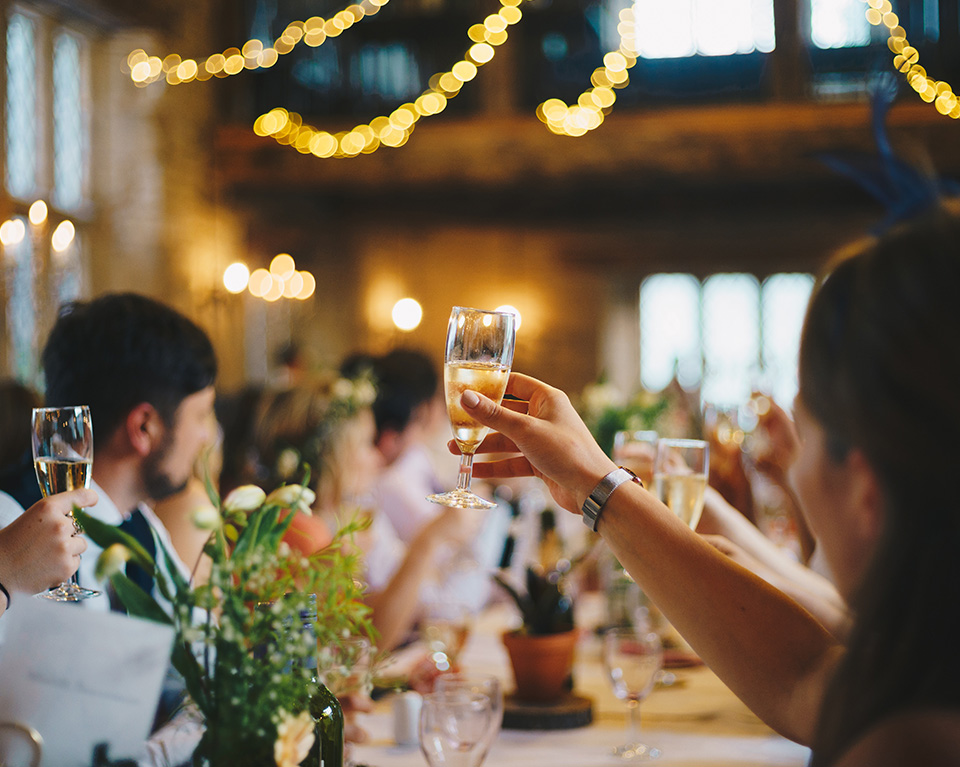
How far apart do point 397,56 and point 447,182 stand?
1797 millimetres

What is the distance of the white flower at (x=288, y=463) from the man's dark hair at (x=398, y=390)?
1316mm

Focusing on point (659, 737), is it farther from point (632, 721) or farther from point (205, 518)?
point (205, 518)

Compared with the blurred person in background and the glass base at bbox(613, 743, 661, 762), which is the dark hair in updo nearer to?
the glass base at bbox(613, 743, 661, 762)

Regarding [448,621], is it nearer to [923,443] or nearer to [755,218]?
[923,443]

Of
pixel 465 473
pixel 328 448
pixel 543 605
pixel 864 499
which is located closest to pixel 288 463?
pixel 328 448

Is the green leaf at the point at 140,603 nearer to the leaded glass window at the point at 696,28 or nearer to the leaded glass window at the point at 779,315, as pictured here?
the leaded glass window at the point at 696,28

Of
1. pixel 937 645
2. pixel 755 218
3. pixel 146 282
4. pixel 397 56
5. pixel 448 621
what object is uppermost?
pixel 397 56

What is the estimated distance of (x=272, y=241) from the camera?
28.3ft

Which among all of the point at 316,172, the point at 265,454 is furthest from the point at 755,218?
the point at 265,454

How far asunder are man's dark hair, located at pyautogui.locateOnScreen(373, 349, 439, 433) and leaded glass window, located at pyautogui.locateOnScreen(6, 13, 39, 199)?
304cm

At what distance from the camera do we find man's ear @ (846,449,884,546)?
0.81 metres

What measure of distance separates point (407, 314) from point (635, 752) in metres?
7.74

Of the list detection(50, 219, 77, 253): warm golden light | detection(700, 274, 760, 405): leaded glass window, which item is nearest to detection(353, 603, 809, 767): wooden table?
detection(50, 219, 77, 253): warm golden light

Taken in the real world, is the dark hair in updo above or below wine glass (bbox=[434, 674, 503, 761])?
above
